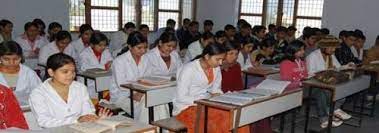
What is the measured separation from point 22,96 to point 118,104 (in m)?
0.90

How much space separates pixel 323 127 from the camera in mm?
4637

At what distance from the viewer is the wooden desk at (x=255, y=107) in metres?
3.01

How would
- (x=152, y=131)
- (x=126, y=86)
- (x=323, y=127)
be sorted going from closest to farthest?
(x=152, y=131) → (x=126, y=86) → (x=323, y=127)

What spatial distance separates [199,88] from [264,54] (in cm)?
246

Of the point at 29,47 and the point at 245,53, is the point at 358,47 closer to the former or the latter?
the point at 245,53

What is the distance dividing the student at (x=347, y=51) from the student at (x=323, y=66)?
0.74 meters

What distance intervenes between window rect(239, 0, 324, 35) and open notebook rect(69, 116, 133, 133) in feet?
21.5

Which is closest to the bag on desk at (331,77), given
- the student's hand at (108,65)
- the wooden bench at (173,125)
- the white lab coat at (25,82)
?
the wooden bench at (173,125)

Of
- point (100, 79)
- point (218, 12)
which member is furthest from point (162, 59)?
point (218, 12)

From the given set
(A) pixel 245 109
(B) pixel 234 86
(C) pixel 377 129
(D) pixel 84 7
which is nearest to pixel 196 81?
(A) pixel 245 109

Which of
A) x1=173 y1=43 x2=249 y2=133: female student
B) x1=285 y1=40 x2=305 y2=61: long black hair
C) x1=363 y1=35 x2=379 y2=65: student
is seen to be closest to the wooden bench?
x1=173 y1=43 x2=249 y2=133: female student

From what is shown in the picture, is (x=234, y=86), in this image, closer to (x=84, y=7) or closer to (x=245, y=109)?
(x=245, y=109)

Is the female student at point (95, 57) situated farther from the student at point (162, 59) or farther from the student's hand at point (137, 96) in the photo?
the student's hand at point (137, 96)

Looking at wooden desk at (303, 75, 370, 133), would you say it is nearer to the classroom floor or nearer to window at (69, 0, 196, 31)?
the classroom floor
